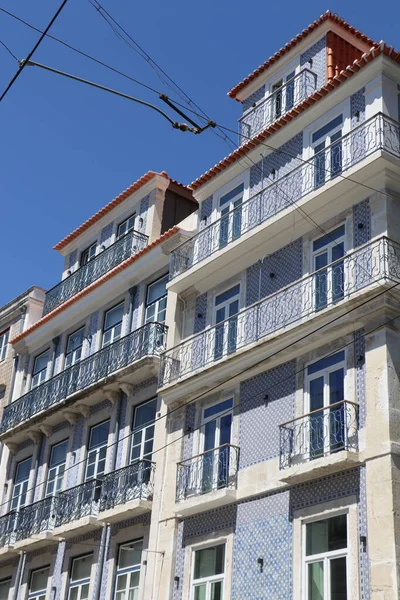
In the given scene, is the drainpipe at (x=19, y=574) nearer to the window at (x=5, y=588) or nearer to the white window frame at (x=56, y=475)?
the window at (x=5, y=588)

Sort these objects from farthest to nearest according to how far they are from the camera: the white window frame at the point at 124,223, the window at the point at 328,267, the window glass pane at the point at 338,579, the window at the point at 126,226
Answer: the window at the point at 126,226, the white window frame at the point at 124,223, the window at the point at 328,267, the window glass pane at the point at 338,579

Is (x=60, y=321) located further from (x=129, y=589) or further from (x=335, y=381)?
(x=335, y=381)

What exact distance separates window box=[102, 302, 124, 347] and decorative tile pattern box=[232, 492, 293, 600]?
7.04 metres

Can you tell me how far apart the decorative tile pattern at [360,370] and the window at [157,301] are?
20.3 feet

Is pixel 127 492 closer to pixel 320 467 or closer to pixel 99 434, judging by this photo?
pixel 99 434

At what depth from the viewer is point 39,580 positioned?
20281mm

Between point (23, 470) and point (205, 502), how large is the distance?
8538 millimetres

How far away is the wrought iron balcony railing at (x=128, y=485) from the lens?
57.4 feet

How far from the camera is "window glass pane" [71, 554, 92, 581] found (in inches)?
742

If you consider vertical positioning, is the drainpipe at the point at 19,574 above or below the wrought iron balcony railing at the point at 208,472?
below

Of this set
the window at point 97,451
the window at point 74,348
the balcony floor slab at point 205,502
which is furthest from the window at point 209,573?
the window at point 74,348

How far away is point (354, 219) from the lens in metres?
15.5

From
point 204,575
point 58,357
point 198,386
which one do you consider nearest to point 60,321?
point 58,357

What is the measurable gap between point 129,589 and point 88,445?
3.94 meters
